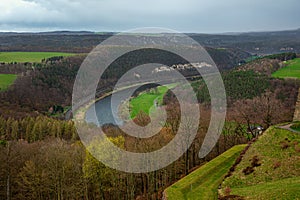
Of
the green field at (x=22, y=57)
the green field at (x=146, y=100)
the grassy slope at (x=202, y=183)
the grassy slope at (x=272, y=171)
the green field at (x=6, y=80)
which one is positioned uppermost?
the green field at (x=22, y=57)

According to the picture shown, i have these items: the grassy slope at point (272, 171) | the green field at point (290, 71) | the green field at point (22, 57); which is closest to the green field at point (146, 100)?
the green field at point (290, 71)

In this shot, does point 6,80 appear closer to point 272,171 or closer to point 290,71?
point 290,71

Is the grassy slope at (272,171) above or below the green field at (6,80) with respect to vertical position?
above

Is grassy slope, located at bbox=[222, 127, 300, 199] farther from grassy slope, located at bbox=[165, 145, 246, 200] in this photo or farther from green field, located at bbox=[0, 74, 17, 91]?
green field, located at bbox=[0, 74, 17, 91]

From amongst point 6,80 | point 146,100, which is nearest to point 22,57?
point 6,80

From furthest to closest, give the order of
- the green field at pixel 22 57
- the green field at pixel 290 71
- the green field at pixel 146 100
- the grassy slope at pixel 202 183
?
the green field at pixel 22 57 → the green field at pixel 146 100 → the green field at pixel 290 71 → the grassy slope at pixel 202 183

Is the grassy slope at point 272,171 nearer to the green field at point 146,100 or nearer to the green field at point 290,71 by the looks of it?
the green field at point 146,100
